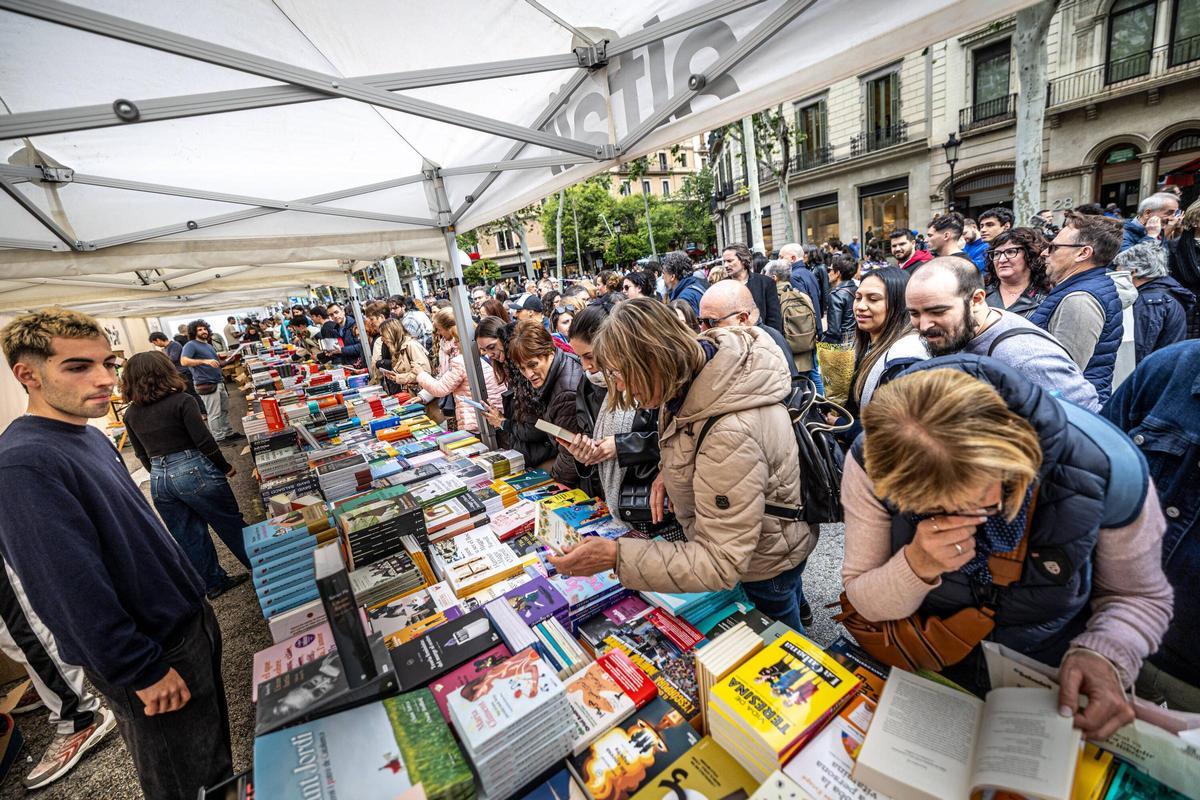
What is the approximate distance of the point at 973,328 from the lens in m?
2.09

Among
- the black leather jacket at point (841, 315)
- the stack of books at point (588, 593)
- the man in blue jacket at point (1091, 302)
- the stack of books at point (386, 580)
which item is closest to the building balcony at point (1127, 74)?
the black leather jacket at point (841, 315)

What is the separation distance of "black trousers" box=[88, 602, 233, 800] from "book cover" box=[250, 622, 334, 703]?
0.48 metres

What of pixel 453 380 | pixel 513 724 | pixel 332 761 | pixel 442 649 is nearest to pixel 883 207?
pixel 453 380

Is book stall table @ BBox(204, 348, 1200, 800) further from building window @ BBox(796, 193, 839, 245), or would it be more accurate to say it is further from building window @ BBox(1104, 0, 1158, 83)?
building window @ BBox(796, 193, 839, 245)

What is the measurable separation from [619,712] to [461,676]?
0.46m

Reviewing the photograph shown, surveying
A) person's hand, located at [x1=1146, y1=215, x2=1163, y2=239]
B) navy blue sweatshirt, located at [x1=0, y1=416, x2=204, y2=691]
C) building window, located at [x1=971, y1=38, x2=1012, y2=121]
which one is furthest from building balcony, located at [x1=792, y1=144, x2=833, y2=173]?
navy blue sweatshirt, located at [x1=0, y1=416, x2=204, y2=691]

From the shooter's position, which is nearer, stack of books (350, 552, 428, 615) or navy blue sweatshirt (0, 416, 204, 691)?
navy blue sweatshirt (0, 416, 204, 691)

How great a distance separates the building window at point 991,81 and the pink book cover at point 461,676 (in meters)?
23.4

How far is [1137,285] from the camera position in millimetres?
3383

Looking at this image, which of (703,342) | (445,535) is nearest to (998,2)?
(703,342)

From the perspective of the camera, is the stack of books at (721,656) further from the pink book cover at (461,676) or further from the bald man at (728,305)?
the bald man at (728,305)

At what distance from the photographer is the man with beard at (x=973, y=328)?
6.05 ft

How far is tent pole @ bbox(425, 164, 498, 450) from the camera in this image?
12.1ft

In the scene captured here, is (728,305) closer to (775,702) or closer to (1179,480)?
(1179,480)
